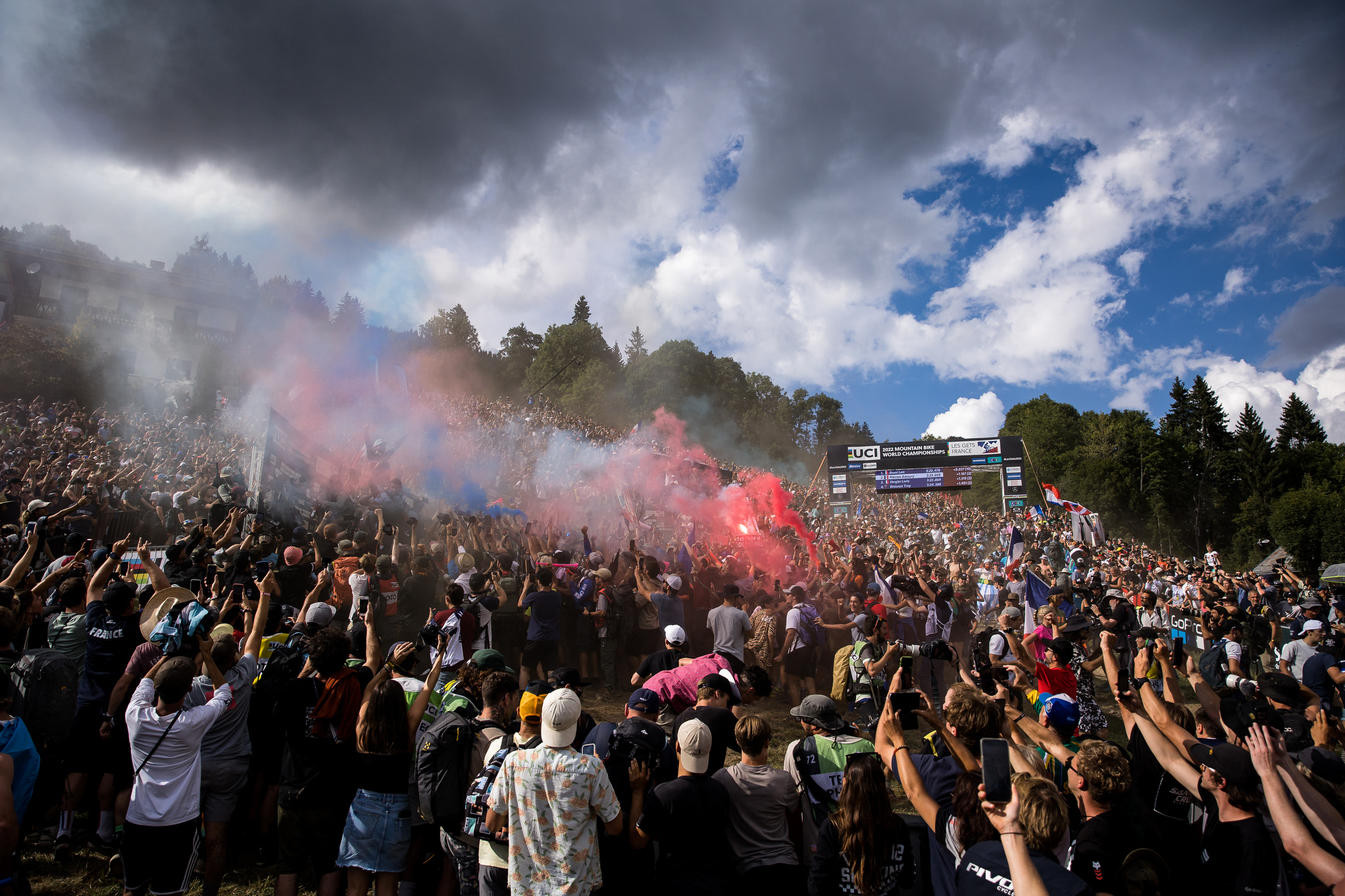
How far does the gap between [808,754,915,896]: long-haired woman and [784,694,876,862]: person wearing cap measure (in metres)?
0.31

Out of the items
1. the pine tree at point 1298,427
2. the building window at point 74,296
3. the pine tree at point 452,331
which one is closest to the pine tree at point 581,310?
the pine tree at point 452,331

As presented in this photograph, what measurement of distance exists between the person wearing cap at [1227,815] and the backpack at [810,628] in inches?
236

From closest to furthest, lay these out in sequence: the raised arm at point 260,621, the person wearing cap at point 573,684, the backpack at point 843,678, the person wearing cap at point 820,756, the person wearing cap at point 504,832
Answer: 1. the person wearing cap at point 504,832
2. the person wearing cap at point 820,756
3. the person wearing cap at point 573,684
4. the raised arm at point 260,621
5. the backpack at point 843,678

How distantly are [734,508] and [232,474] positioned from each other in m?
13.4

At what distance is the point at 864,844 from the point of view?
11.6 ft

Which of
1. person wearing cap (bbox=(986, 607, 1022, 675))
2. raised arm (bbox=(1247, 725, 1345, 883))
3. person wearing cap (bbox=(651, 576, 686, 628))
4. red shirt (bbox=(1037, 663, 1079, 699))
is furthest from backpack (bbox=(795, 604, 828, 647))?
raised arm (bbox=(1247, 725, 1345, 883))

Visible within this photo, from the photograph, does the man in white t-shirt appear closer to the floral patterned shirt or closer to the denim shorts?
the floral patterned shirt

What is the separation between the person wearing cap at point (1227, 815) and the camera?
3.62m

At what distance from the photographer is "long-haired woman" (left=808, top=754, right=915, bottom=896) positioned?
11.6 ft

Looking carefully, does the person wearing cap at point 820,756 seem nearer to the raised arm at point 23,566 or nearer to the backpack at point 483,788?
the backpack at point 483,788

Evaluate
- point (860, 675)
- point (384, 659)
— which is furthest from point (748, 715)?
point (860, 675)

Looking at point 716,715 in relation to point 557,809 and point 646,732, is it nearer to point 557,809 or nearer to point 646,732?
point 646,732

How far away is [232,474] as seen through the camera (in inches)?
567

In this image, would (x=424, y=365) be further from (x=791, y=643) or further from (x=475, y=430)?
(x=791, y=643)
